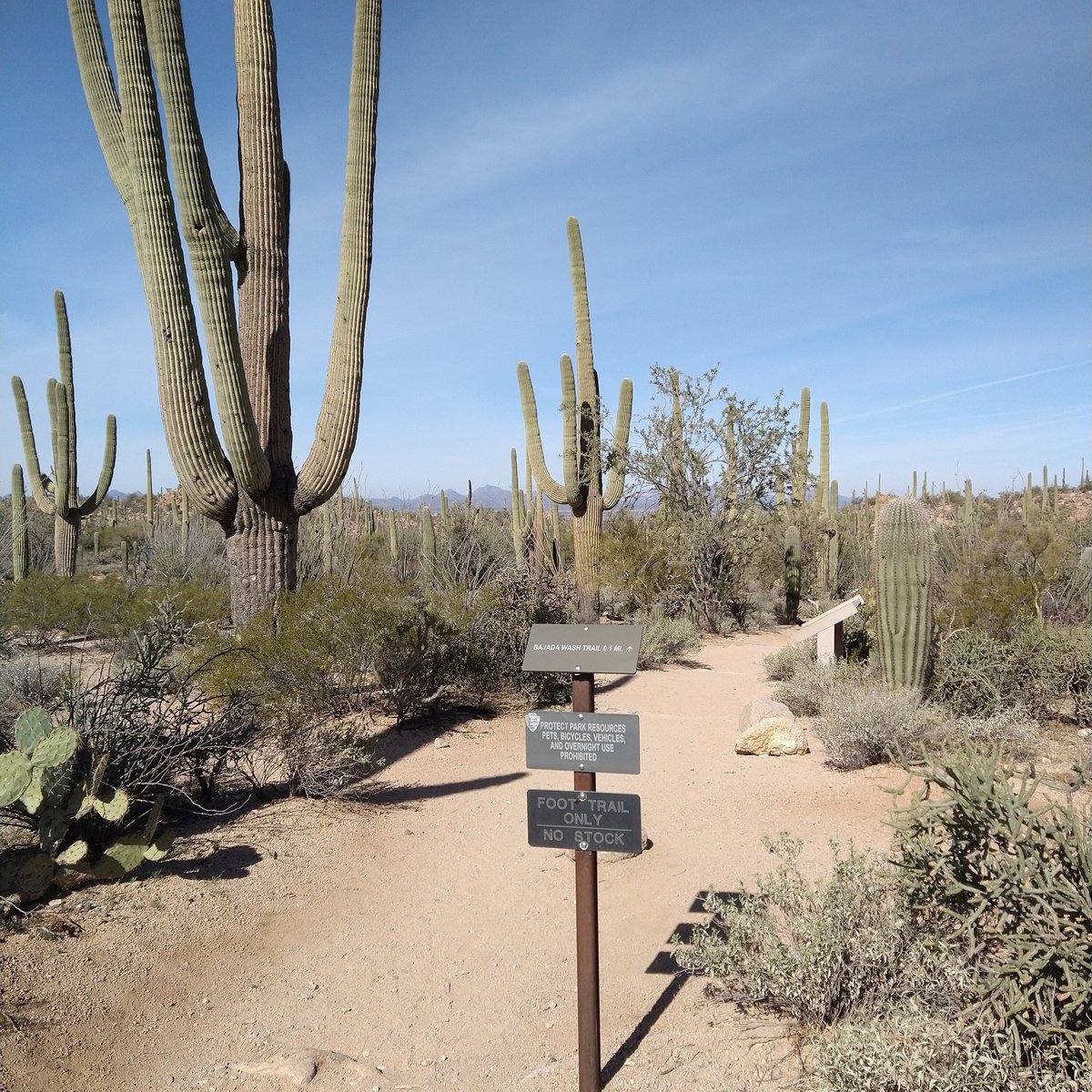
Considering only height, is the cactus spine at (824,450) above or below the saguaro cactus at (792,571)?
above

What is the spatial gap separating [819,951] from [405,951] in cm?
244

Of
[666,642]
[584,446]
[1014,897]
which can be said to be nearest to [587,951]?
[1014,897]

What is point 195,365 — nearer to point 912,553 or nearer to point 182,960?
point 182,960

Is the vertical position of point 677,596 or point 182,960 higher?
point 677,596

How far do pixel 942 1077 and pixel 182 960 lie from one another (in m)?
3.77

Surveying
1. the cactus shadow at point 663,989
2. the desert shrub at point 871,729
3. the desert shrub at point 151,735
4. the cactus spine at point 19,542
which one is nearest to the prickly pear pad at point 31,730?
the desert shrub at point 151,735

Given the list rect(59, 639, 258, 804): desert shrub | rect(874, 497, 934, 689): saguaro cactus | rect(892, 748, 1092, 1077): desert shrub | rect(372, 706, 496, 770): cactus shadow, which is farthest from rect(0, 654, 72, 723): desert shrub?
rect(874, 497, 934, 689): saguaro cactus

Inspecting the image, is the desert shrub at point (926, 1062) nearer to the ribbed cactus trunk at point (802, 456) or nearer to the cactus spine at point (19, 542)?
the ribbed cactus trunk at point (802, 456)

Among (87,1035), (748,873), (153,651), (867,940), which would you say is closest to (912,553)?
(748,873)

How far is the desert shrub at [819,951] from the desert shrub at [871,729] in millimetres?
3492

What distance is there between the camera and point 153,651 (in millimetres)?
6367

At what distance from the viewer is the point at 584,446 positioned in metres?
16.9

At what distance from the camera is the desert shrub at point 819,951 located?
3.61 meters

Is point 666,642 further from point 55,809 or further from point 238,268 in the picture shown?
point 55,809
